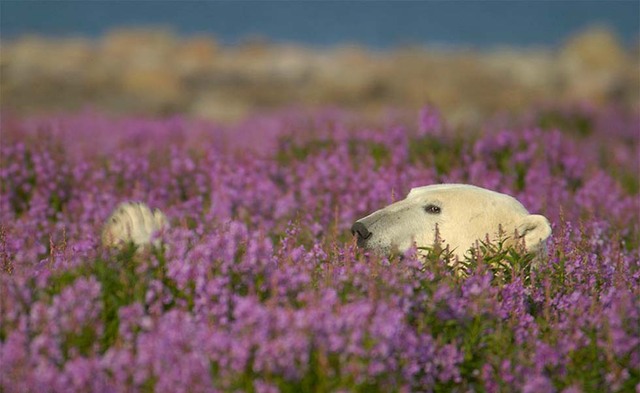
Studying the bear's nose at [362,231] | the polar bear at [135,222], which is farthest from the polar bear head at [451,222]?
the polar bear at [135,222]

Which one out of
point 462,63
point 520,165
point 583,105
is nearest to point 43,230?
point 520,165

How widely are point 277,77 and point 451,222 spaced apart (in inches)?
1625

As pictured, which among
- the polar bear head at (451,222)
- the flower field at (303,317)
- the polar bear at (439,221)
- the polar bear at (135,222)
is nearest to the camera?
the flower field at (303,317)

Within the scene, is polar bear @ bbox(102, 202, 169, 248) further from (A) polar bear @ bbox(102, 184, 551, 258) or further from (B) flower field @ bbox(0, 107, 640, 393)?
(B) flower field @ bbox(0, 107, 640, 393)

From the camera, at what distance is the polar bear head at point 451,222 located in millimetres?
5465

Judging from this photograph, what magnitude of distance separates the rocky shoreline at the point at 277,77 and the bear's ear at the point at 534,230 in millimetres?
11877

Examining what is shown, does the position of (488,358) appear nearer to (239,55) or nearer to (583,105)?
(583,105)

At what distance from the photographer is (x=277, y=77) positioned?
1825 inches

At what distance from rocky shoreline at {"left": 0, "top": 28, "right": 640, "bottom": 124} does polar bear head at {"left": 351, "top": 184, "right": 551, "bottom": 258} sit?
11.7 m

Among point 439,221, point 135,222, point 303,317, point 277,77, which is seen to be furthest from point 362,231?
point 277,77

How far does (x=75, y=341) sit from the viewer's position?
3471 mm

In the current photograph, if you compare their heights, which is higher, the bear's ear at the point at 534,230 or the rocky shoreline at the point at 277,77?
the rocky shoreline at the point at 277,77

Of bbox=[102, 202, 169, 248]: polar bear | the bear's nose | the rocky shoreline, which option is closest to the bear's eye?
the bear's nose

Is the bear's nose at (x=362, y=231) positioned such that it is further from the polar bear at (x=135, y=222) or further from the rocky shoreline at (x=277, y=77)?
the rocky shoreline at (x=277, y=77)
